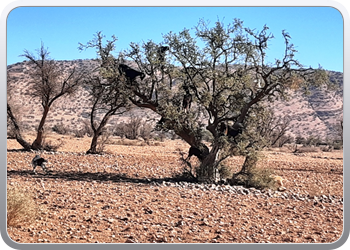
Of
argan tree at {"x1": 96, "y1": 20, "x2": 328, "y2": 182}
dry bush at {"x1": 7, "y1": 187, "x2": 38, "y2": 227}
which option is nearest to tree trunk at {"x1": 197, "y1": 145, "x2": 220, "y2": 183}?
argan tree at {"x1": 96, "y1": 20, "x2": 328, "y2": 182}

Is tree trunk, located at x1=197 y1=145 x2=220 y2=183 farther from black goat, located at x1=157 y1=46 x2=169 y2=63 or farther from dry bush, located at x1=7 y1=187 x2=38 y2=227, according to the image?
dry bush, located at x1=7 y1=187 x2=38 y2=227

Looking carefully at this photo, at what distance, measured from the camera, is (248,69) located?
40.7 feet

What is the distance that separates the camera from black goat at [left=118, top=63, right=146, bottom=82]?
12961mm

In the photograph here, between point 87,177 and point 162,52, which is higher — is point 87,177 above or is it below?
below

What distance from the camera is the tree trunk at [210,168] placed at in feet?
40.7

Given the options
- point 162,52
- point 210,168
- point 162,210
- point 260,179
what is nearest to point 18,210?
point 162,210

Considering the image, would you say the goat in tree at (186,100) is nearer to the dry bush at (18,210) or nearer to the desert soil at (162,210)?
the desert soil at (162,210)

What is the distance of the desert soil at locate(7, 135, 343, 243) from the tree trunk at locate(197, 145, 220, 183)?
608 millimetres

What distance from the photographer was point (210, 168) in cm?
1244

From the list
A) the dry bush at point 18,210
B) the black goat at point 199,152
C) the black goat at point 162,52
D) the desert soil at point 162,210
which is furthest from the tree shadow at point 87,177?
the dry bush at point 18,210

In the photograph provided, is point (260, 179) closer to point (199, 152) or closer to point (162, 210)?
point (199, 152)

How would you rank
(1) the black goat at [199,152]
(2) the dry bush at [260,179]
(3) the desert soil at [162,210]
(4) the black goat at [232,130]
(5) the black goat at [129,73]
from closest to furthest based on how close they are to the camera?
(3) the desert soil at [162,210] < (4) the black goat at [232,130] < (2) the dry bush at [260,179] < (1) the black goat at [199,152] < (5) the black goat at [129,73]

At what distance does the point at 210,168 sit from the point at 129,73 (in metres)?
3.59

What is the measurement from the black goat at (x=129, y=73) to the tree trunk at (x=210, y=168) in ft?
9.81
